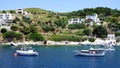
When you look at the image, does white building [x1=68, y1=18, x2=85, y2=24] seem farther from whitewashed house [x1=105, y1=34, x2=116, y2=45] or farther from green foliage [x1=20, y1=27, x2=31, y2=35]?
green foliage [x1=20, y1=27, x2=31, y2=35]

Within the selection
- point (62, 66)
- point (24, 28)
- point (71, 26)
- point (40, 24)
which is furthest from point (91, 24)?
point (62, 66)

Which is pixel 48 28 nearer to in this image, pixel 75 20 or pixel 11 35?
pixel 11 35

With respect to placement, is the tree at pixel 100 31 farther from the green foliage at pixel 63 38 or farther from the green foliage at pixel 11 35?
the green foliage at pixel 11 35

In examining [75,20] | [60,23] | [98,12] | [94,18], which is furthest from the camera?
[98,12]

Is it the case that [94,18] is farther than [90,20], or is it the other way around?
[94,18]

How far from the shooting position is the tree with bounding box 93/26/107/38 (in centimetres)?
13062

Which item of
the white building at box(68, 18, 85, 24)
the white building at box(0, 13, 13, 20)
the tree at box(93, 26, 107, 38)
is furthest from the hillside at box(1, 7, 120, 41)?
the white building at box(0, 13, 13, 20)

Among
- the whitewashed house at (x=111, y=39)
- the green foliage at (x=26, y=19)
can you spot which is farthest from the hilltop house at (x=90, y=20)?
the green foliage at (x=26, y=19)

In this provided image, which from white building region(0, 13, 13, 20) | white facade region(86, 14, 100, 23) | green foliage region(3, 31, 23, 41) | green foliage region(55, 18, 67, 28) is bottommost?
green foliage region(3, 31, 23, 41)

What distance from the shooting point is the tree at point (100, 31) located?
13062 cm

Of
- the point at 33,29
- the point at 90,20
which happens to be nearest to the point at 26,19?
the point at 33,29

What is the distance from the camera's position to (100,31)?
130m

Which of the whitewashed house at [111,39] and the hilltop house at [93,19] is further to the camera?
the hilltop house at [93,19]

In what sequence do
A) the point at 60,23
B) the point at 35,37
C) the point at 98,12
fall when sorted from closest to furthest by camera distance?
the point at 35,37 → the point at 60,23 → the point at 98,12
